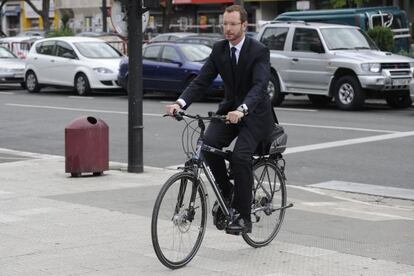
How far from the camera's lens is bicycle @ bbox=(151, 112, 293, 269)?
19.8ft

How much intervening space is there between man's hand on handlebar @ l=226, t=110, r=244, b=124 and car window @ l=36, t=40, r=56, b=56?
20762mm

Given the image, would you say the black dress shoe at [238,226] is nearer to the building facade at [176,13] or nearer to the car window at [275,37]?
the car window at [275,37]

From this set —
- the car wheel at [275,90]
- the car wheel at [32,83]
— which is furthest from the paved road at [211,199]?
the car wheel at [32,83]

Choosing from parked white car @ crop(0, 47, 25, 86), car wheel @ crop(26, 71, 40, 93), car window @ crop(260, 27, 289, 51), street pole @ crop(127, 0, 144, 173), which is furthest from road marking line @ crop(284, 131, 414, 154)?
parked white car @ crop(0, 47, 25, 86)

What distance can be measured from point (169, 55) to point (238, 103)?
1654 centimetres

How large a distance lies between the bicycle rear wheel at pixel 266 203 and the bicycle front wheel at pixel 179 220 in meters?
0.53

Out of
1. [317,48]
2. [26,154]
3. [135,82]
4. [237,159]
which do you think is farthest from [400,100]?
[237,159]

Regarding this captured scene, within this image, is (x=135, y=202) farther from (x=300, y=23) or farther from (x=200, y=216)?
(x=300, y=23)

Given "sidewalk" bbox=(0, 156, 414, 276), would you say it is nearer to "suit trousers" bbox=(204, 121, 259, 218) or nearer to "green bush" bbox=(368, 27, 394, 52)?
"suit trousers" bbox=(204, 121, 259, 218)

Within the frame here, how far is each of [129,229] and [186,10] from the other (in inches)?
2001

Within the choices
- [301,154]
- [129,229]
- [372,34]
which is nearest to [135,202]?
[129,229]

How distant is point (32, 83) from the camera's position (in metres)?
26.8

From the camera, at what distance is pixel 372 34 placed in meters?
23.6

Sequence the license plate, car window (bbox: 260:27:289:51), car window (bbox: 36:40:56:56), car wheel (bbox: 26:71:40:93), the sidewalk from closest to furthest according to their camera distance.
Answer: the sidewalk < the license plate < car window (bbox: 260:27:289:51) < car window (bbox: 36:40:56:56) < car wheel (bbox: 26:71:40:93)
